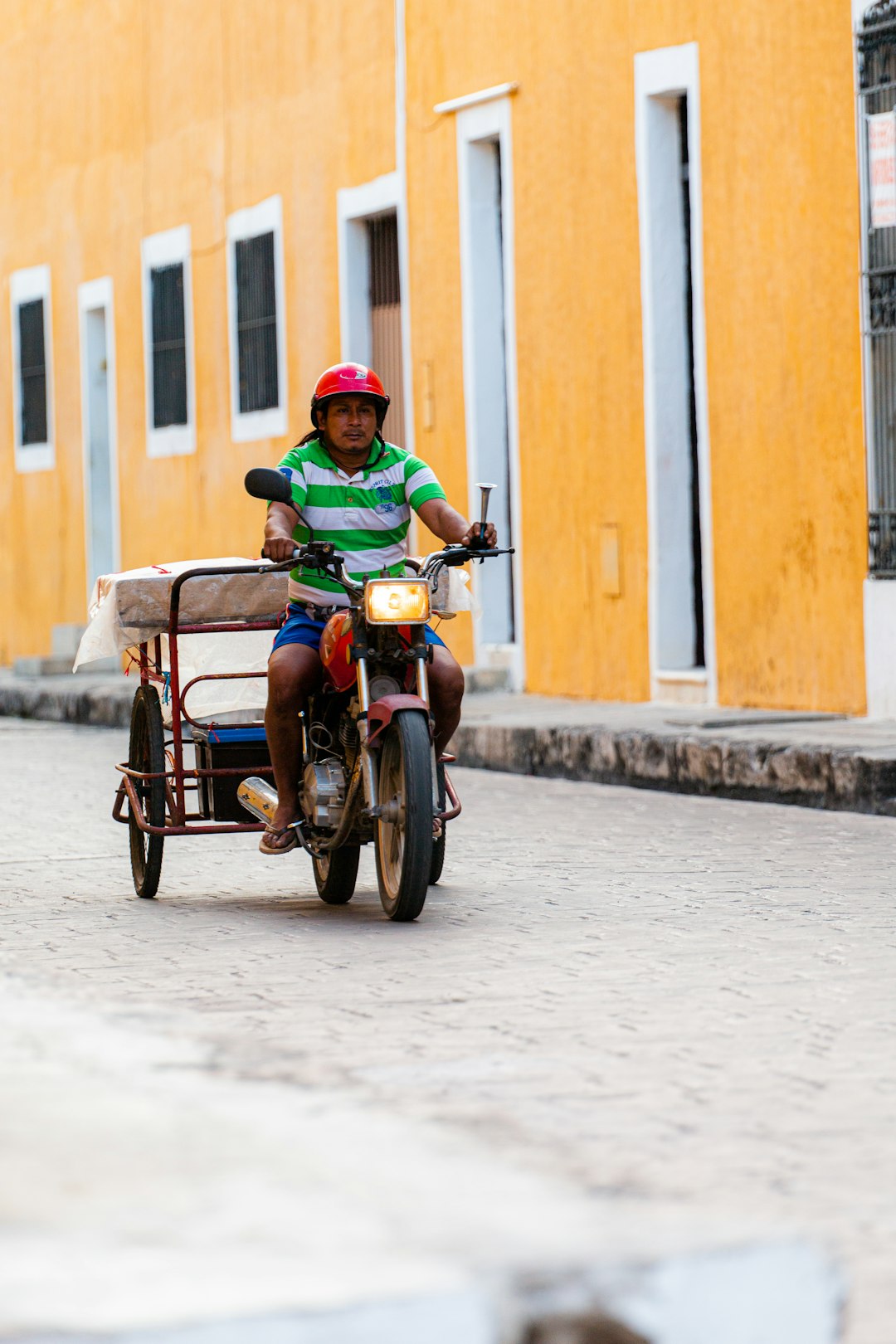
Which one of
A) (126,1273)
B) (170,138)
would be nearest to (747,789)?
(126,1273)

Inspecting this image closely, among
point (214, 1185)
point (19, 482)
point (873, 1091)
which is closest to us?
point (214, 1185)

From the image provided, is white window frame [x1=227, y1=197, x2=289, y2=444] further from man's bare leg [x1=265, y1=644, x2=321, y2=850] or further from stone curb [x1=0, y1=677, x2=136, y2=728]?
man's bare leg [x1=265, y1=644, x2=321, y2=850]

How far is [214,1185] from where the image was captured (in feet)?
12.7

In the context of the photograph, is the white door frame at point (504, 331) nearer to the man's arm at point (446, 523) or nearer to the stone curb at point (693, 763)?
the stone curb at point (693, 763)

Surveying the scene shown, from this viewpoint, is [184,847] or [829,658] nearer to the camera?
[184,847]

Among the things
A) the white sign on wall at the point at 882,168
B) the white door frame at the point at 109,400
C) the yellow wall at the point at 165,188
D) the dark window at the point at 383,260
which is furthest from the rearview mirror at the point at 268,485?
the white door frame at the point at 109,400

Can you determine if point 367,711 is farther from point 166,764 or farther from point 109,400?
point 109,400

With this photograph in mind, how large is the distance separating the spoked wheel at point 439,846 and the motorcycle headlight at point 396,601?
52 centimetres

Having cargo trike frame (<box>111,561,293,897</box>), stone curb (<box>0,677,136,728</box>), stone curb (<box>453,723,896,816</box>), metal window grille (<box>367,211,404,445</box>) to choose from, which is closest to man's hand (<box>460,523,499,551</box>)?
cargo trike frame (<box>111,561,293,897</box>)

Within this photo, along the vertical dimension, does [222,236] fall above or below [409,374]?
above

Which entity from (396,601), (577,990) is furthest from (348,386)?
(577,990)

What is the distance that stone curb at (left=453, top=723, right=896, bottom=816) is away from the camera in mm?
11508

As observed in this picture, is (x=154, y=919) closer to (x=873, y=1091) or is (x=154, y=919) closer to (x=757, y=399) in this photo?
(x=873, y=1091)

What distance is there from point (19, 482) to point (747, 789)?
16.4m
